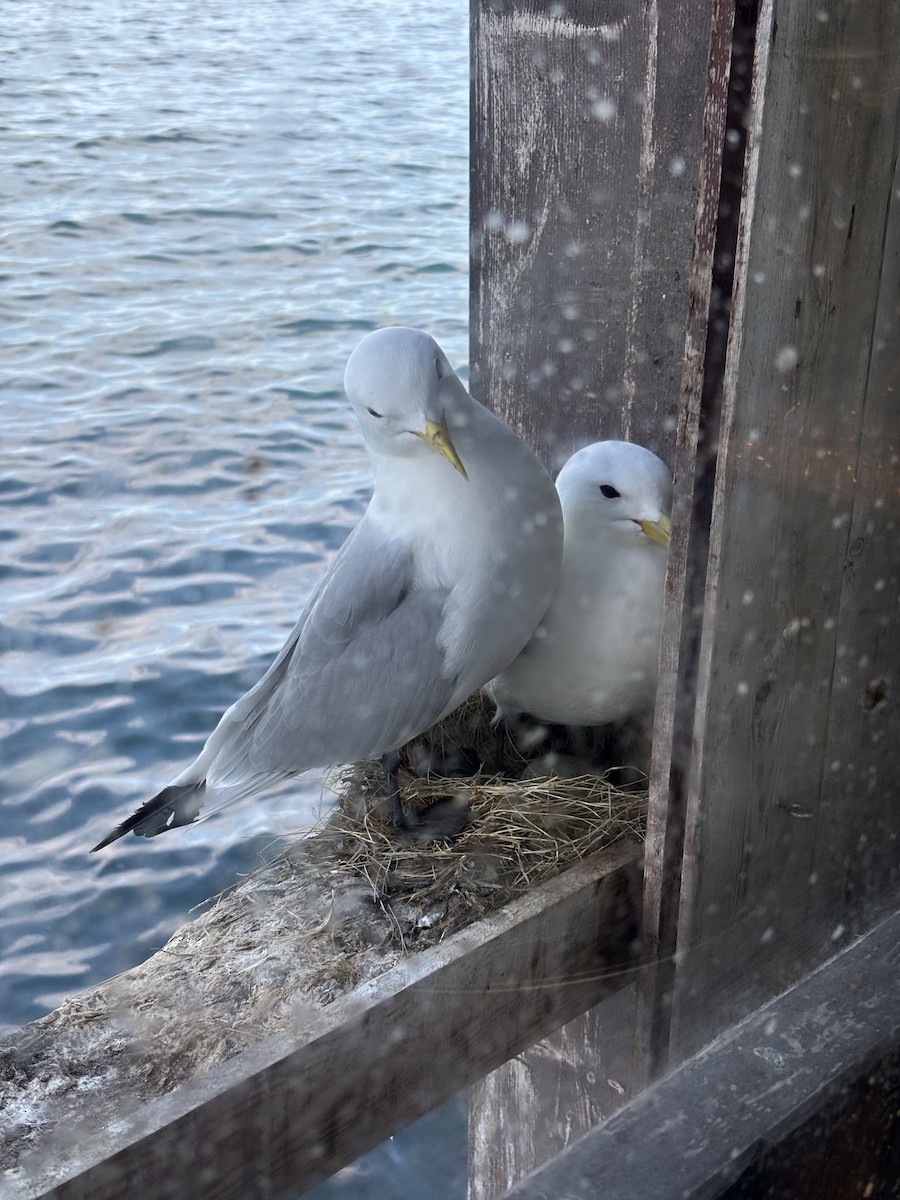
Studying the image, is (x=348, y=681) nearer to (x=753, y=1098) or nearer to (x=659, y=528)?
(x=659, y=528)

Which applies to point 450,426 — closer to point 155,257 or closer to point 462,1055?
point 462,1055

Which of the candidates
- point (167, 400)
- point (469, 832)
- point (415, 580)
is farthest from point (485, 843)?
point (167, 400)

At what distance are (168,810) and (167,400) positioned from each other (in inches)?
136

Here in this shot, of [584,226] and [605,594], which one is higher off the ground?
[584,226]

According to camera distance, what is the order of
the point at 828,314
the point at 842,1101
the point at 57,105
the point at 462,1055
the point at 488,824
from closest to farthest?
1. the point at 842,1101
2. the point at 828,314
3. the point at 462,1055
4. the point at 488,824
5. the point at 57,105

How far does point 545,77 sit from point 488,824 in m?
1.01

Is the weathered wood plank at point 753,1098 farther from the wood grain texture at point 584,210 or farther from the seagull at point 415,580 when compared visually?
the wood grain texture at point 584,210

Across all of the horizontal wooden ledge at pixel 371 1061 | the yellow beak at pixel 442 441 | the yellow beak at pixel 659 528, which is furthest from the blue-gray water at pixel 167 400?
the yellow beak at pixel 442 441

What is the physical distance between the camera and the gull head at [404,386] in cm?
152

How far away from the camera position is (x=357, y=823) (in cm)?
179

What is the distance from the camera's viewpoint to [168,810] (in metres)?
1.83

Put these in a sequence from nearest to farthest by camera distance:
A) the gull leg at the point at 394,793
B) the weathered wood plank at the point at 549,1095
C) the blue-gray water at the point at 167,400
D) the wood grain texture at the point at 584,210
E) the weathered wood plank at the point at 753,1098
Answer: the weathered wood plank at the point at 753,1098, the wood grain texture at the point at 584,210, the gull leg at the point at 394,793, the weathered wood plank at the point at 549,1095, the blue-gray water at the point at 167,400

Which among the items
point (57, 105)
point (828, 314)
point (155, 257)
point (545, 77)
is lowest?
point (155, 257)

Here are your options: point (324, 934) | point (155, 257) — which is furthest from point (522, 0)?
point (155, 257)
